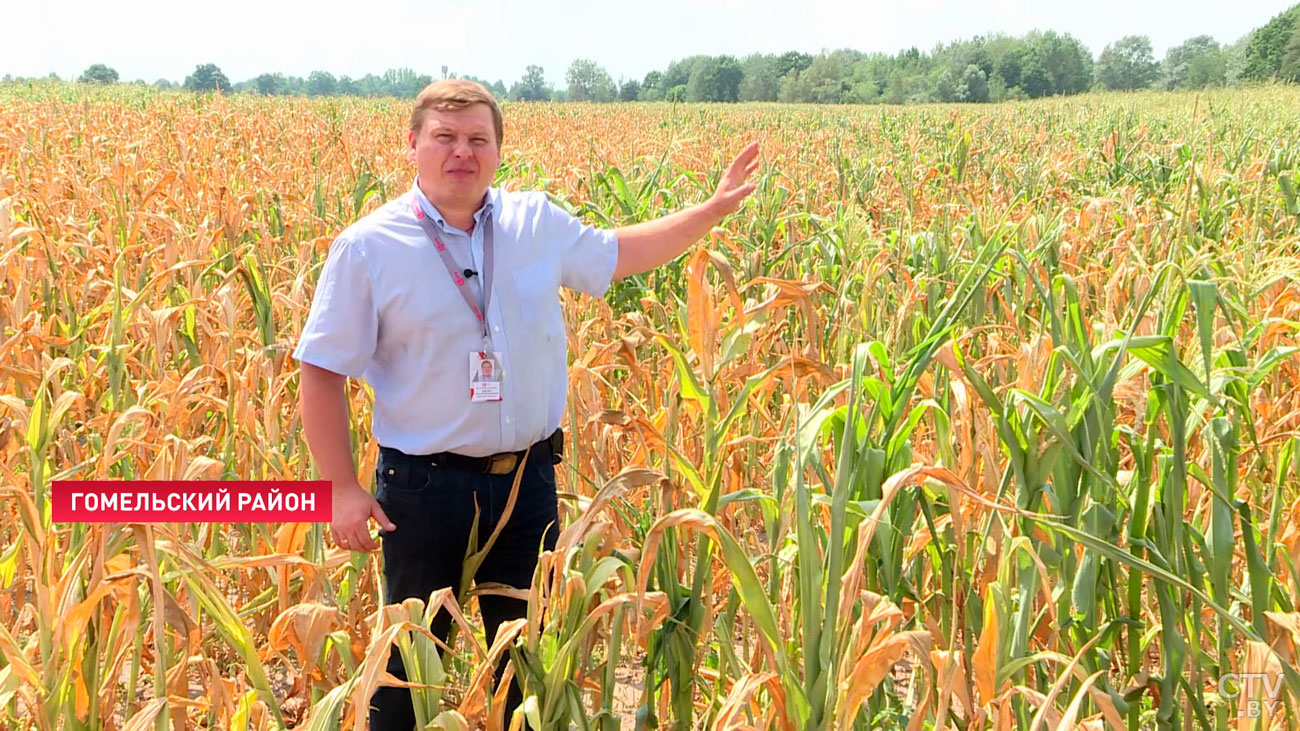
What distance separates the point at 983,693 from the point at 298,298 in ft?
6.55

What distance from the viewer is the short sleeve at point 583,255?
7.08 feet

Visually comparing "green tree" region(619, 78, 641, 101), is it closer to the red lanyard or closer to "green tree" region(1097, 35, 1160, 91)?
"green tree" region(1097, 35, 1160, 91)

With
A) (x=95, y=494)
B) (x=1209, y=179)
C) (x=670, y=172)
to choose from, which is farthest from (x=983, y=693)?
(x=670, y=172)

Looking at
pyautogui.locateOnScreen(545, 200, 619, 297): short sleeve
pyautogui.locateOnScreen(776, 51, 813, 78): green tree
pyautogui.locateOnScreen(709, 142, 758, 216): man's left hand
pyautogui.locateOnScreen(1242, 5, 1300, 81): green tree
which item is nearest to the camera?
pyautogui.locateOnScreen(545, 200, 619, 297): short sleeve

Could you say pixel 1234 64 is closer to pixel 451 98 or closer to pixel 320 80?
pixel 451 98

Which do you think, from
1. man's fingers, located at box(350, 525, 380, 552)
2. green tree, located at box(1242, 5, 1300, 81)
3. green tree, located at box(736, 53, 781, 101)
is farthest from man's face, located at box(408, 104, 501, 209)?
green tree, located at box(736, 53, 781, 101)

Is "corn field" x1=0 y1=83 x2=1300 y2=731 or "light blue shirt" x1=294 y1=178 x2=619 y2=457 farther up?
"light blue shirt" x1=294 y1=178 x2=619 y2=457

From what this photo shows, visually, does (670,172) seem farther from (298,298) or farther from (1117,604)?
(1117,604)

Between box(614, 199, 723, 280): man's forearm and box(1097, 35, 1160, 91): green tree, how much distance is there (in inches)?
3089

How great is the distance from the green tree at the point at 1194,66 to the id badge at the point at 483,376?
51.7m

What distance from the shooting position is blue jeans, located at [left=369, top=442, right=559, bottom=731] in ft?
6.36

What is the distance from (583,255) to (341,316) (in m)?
0.53

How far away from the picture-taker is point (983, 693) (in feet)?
5.01

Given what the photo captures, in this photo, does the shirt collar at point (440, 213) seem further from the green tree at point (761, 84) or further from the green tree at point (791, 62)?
the green tree at point (791, 62)
